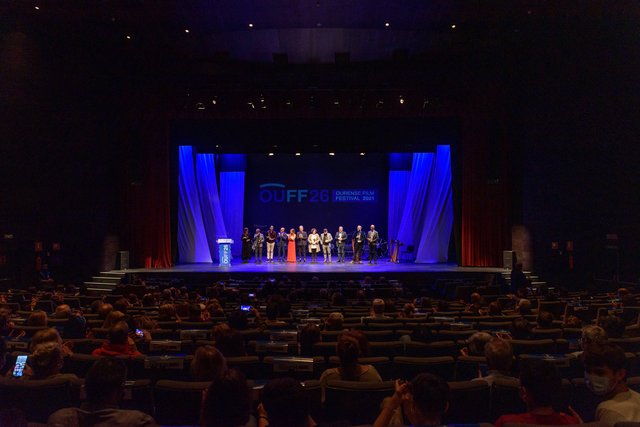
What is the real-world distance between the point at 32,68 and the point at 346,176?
45.1 ft

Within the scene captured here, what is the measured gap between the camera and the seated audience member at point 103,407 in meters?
2.62

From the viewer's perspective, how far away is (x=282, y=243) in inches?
854

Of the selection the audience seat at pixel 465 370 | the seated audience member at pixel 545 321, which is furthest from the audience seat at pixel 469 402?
the seated audience member at pixel 545 321

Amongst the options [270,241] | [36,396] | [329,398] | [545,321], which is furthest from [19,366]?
[270,241]

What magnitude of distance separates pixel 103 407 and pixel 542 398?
2202mm

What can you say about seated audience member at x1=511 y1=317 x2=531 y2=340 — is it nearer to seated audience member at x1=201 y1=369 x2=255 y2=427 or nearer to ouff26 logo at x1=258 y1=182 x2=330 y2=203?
seated audience member at x1=201 y1=369 x2=255 y2=427

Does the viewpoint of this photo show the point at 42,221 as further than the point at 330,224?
No

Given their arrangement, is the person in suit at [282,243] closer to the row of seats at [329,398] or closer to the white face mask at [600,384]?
the row of seats at [329,398]

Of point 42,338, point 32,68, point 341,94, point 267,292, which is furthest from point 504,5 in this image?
point 42,338

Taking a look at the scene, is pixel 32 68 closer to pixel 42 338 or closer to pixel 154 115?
pixel 154 115

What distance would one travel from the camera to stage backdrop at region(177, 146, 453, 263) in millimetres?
22078

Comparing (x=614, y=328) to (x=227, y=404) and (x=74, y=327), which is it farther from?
(x=74, y=327)

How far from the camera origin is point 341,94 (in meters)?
17.5

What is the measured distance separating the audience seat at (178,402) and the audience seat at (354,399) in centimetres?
77
